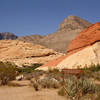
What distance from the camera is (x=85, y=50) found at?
76.4 feet

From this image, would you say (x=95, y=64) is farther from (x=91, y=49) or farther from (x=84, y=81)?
(x=84, y=81)

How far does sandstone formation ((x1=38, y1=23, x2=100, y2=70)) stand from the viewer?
21.4 meters

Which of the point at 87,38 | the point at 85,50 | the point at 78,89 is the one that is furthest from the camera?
the point at 87,38

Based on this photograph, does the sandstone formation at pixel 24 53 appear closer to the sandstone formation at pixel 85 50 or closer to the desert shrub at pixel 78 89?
the sandstone formation at pixel 85 50

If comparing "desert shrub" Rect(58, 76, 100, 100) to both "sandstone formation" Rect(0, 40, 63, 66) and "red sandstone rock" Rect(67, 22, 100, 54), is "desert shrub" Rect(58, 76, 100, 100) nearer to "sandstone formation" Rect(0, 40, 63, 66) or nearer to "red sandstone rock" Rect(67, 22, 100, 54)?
"red sandstone rock" Rect(67, 22, 100, 54)

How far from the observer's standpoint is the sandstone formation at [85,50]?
2142cm

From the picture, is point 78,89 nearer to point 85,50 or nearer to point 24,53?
point 85,50

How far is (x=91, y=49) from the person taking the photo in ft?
74.4

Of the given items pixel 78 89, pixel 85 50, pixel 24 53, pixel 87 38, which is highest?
pixel 24 53

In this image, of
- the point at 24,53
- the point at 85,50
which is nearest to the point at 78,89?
the point at 85,50

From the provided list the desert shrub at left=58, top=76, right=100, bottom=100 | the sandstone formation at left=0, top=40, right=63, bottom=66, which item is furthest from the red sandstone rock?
the sandstone formation at left=0, top=40, right=63, bottom=66

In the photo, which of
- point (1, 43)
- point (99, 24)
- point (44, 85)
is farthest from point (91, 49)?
point (1, 43)

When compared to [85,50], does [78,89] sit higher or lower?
lower

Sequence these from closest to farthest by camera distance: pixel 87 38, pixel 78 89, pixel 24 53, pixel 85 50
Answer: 1. pixel 78 89
2. pixel 85 50
3. pixel 87 38
4. pixel 24 53
